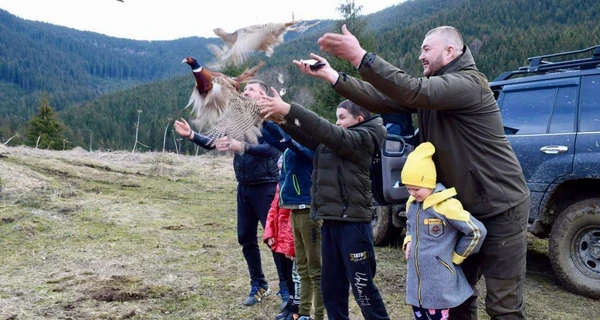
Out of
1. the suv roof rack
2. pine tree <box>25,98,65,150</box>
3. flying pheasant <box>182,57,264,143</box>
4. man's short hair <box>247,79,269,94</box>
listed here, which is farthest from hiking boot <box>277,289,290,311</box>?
pine tree <box>25,98,65,150</box>

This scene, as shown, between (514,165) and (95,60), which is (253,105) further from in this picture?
(95,60)

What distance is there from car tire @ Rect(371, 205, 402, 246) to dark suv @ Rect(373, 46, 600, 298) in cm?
176

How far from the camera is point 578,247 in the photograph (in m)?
4.76

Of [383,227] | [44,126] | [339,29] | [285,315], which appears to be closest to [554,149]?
[383,227]

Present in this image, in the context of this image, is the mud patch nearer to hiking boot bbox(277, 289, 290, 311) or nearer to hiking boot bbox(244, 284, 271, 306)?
hiking boot bbox(244, 284, 271, 306)

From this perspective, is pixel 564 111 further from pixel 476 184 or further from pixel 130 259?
pixel 130 259

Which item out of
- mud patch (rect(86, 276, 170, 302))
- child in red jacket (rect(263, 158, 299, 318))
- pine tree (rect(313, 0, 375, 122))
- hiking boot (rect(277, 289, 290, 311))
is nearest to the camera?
child in red jacket (rect(263, 158, 299, 318))

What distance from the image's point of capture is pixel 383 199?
4117 millimetres

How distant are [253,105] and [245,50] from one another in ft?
1.04

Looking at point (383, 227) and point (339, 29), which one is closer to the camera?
point (383, 227)

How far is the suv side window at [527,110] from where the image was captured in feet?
16.5

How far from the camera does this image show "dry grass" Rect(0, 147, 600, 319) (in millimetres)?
4387

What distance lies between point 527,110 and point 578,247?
144 centimetres

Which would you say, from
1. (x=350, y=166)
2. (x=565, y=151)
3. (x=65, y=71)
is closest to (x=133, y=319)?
(x=350, y=166)
